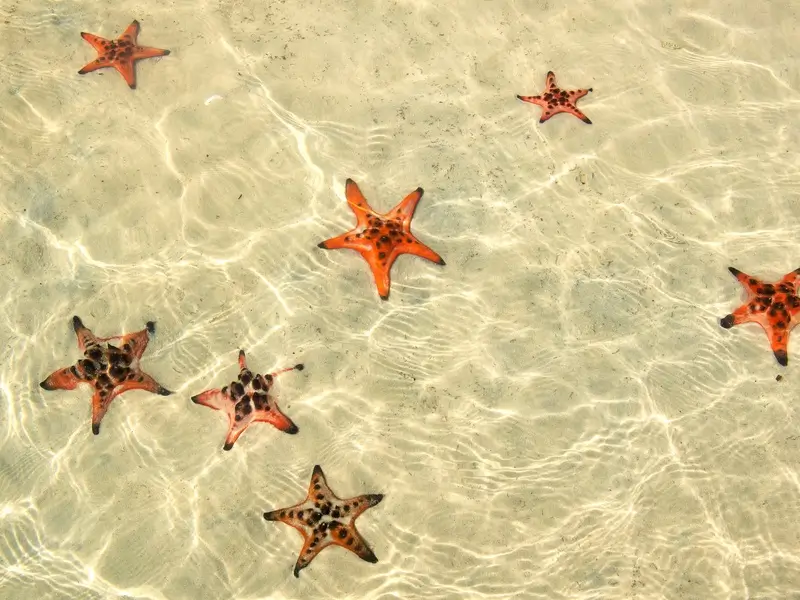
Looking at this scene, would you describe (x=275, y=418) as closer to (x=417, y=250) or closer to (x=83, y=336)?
(x=83, y=336)

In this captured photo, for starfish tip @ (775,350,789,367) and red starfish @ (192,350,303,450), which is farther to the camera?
starfish tip @ (775,350,789,367)

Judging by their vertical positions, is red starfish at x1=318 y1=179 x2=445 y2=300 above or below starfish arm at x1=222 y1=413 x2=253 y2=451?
above

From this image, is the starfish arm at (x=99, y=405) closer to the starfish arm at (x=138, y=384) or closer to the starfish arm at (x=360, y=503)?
the starfish arm at (x=138, y=384)

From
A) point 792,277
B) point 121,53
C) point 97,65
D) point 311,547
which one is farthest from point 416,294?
point 97,65

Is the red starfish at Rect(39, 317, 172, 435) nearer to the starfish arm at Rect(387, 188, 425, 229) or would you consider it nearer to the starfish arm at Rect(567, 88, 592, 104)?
the starfish arm at Rect(387, 188, 425, 229)

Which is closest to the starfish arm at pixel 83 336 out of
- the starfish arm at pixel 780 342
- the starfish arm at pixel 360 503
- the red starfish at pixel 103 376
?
the red starfish at pixel 103 376

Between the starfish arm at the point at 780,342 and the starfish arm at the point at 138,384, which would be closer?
the starfish arm at the point at 138,384

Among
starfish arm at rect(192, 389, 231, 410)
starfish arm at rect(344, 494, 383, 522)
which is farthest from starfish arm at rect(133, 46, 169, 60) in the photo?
starfish arm at rect(344, 494, 383, 522)
